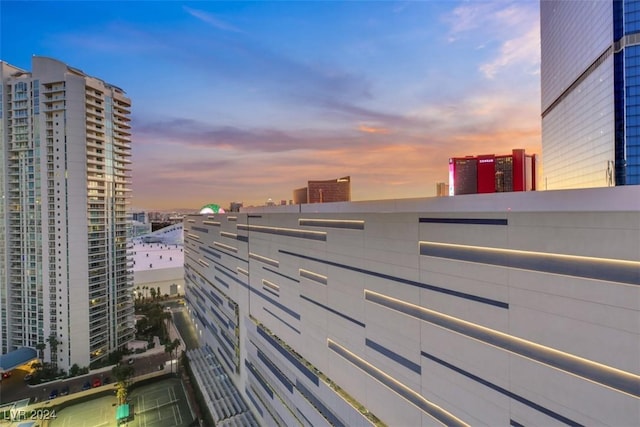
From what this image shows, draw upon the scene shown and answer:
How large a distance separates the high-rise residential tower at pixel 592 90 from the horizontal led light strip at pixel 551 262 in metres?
62.8

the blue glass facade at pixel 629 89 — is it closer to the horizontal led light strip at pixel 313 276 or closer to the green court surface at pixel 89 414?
the horizontal led light strip at pixel 313 276

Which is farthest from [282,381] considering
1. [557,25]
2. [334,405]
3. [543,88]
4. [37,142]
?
[543,88]

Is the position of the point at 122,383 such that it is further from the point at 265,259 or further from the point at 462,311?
the point at 462,311

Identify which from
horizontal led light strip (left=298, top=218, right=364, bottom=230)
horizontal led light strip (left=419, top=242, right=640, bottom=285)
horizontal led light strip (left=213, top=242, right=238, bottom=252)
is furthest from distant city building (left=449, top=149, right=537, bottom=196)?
horizontal led light strip (left=419, top=242, right=640, bottom=285)

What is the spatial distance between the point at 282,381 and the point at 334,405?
28.3 ft

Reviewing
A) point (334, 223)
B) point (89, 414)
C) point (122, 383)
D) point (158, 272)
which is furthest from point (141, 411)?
point (158, 272)

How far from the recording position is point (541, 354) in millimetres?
12086

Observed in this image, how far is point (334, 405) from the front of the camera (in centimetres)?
2316

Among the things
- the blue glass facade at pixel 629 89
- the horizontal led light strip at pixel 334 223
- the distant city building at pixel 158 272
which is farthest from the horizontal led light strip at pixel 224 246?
the blue glass facade at pixel 629 89

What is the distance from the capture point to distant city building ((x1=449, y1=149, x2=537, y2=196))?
104 m

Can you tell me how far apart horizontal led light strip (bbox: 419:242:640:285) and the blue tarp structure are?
5591cm

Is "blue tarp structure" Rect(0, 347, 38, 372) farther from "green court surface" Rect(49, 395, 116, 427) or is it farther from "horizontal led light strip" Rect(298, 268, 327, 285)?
"horizontal led light strip" Rect(298, 268, 327, 285)

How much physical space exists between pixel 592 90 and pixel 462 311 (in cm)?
7974

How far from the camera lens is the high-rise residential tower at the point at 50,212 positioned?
140ft
